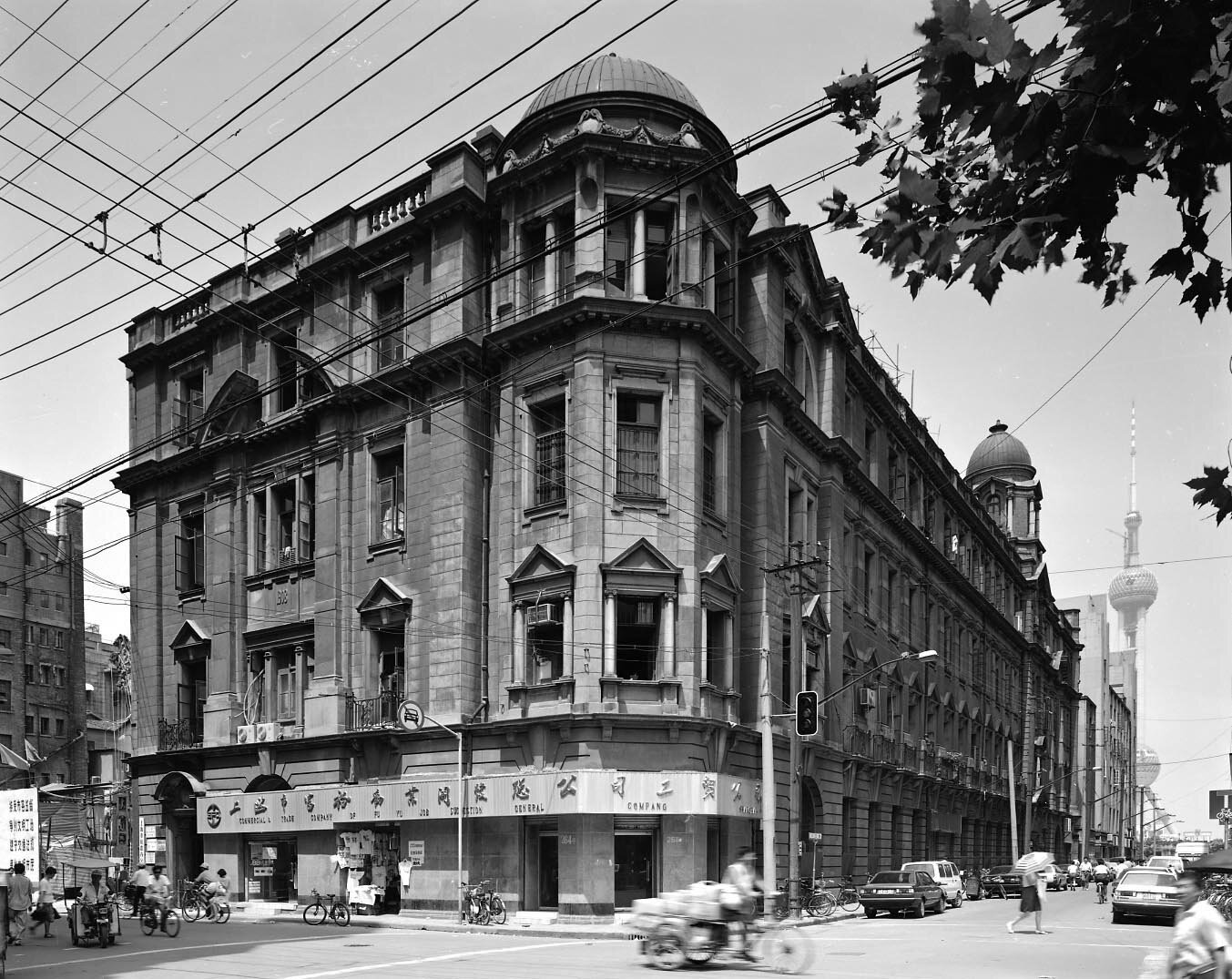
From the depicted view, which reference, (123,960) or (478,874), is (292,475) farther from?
(123,960)

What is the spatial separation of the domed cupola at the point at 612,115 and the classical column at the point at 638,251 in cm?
→ 212

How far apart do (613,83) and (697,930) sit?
2527 centimetres

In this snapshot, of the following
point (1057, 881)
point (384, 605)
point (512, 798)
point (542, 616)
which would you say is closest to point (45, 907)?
point (512, 798)

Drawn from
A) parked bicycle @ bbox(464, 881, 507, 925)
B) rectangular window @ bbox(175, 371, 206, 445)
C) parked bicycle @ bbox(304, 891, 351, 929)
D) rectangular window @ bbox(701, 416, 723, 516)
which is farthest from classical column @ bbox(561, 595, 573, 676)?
rectangular window @ bbox(175, 371, 206, 445)

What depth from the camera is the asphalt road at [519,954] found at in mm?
18641

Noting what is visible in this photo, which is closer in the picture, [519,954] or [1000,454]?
[519,954]

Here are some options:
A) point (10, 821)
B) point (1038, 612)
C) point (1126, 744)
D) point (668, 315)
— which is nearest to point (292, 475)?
point (668, 315)

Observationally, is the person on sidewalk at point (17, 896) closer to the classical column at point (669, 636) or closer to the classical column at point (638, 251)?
the classical column at point (669, 636)

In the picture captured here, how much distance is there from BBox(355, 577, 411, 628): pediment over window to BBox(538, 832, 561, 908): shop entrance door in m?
8.09

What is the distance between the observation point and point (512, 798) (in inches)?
1228

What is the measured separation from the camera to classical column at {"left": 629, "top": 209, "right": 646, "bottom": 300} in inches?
1298

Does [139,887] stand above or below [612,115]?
below

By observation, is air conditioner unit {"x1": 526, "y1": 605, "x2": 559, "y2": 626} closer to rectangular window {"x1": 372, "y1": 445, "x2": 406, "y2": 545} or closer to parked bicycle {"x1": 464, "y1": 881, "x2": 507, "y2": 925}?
rectangular window {"x1": 372, "y1": 445, "x2": 406, "y2": 545}

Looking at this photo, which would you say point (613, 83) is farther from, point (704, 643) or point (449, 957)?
point (449, 957)
